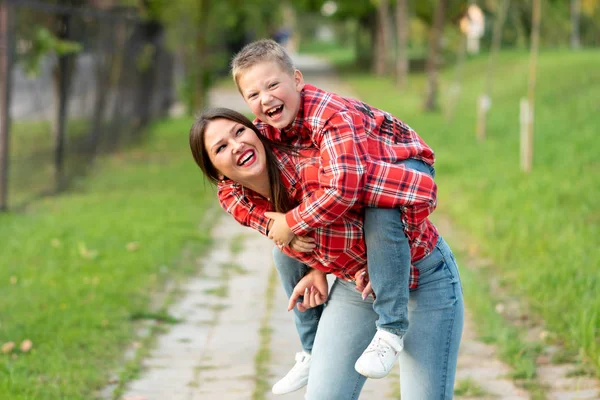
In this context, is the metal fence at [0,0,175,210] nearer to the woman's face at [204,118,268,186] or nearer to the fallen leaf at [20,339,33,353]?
the fallen leaf at [20,339,33,353]

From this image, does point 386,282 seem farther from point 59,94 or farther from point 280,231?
point 59,94

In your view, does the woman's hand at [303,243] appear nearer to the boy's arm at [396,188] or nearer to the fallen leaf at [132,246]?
the boy's arm at [396,188]

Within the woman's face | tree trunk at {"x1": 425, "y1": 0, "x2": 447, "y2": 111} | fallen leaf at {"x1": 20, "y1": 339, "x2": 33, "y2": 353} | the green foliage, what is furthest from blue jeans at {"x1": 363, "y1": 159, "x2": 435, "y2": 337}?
tree trunk at {"x1": 425, "y1": 0, "x2": 447, "y2": 111}

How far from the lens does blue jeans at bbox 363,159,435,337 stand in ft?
8.54

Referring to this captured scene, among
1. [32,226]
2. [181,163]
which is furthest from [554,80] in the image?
[32,226]

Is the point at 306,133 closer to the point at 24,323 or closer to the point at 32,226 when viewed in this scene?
the point at 24,323

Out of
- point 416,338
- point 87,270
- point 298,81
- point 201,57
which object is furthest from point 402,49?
point 416,338

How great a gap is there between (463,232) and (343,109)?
5.55 m

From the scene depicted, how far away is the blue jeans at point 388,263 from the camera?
103 inches

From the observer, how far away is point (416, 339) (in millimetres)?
2807

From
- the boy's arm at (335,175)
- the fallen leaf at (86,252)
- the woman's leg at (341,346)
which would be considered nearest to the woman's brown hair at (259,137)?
the boy's arm at (335,175)

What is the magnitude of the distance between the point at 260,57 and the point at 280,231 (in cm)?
57

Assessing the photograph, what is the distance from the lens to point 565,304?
17.1 feet

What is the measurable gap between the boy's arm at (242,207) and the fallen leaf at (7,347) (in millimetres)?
2488
